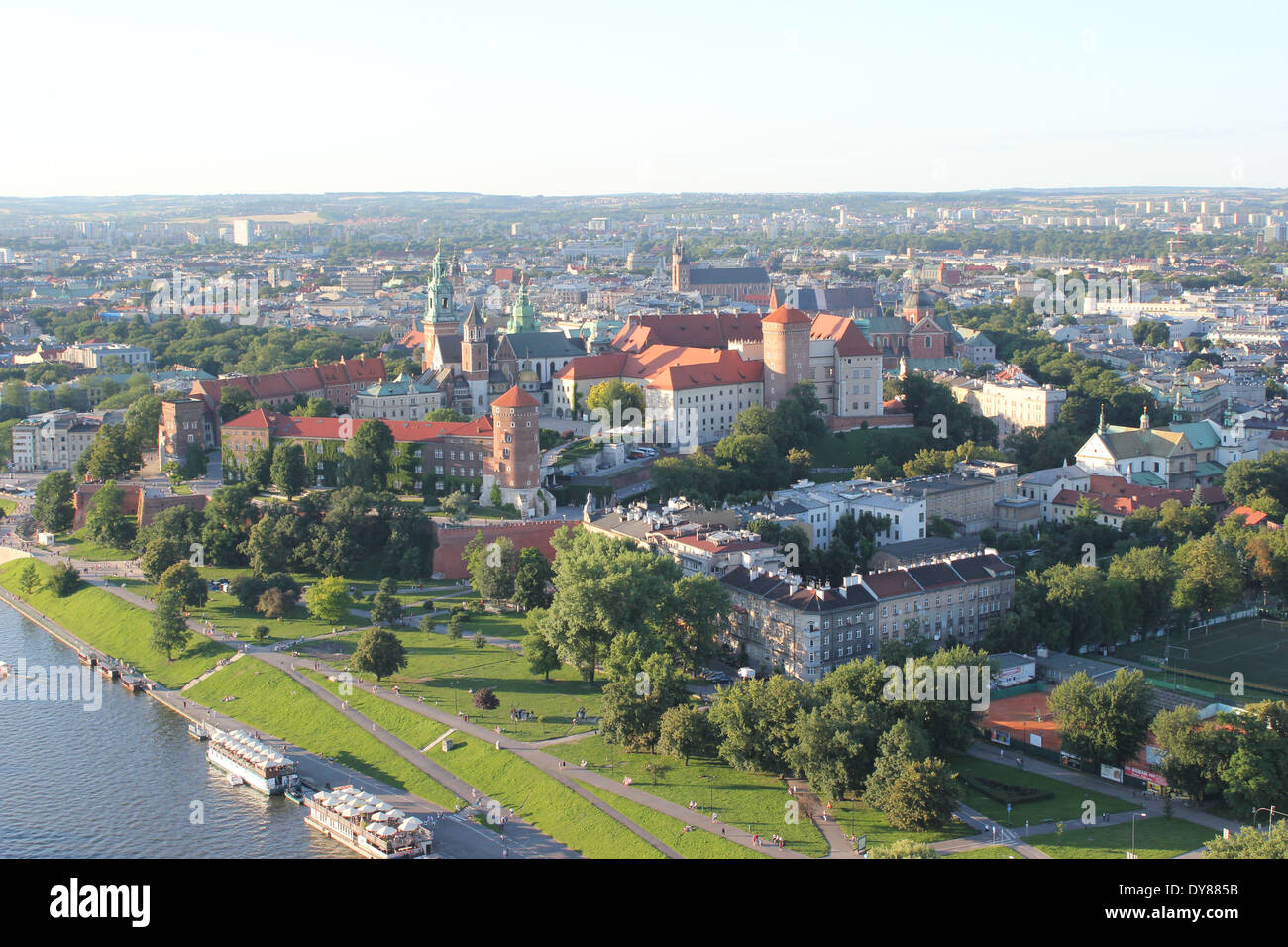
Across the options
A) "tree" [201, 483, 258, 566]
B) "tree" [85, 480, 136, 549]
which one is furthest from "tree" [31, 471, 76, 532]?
"tree" [201, 483, 258, 566]

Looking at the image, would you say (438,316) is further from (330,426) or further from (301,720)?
(301,720)

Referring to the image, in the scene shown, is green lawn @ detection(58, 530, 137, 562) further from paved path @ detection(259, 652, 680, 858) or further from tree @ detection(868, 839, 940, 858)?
tree @ detection(868, 839, 940, 858)

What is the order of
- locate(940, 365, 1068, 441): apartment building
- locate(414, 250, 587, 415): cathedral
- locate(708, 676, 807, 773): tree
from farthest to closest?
locate(940, 365, 1068, 441): apartment building → locate(414, 250, 587, 415): cathedral → locate(708, 676, 807, 773): tree

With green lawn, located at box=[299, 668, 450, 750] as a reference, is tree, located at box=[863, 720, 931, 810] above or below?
above

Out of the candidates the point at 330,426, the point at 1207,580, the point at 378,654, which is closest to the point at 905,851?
the point at 378,654
